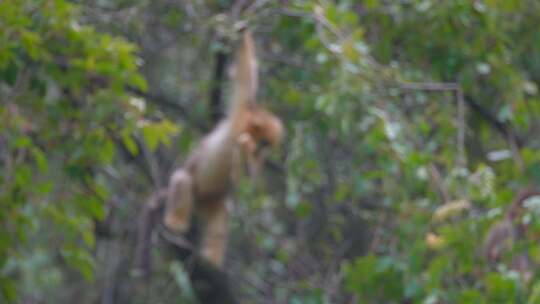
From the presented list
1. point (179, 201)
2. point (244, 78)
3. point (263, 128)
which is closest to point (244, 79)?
point (244, 78)

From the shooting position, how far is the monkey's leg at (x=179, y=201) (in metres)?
6.35

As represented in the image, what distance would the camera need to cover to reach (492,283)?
4.27 meters

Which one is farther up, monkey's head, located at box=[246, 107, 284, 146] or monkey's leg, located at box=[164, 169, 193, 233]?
monkey's head, located at box=[246, 107, 284, 146]

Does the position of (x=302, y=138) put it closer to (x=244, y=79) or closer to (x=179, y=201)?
(x=244, y=79)

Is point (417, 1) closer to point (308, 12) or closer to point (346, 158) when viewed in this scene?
point (308, 12)

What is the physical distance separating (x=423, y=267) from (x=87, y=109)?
2.10 meters

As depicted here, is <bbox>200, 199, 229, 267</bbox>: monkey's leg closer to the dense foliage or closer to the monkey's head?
the dense foliage

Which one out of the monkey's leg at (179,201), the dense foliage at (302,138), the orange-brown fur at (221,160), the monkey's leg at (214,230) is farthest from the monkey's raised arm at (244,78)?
the monkey's leg at (214,230)

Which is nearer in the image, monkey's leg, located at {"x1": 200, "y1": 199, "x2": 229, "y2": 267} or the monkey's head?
the monkey's head

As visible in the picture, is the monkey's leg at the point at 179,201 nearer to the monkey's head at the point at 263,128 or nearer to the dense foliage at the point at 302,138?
the dense foliage at the point at 302,138

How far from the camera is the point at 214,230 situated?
678 cm

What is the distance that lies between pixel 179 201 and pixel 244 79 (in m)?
1.03

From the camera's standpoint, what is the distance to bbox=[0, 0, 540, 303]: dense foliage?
451 centimetres

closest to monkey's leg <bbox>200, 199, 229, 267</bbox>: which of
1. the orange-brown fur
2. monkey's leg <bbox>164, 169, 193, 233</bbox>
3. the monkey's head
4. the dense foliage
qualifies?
the orange-brown fur
